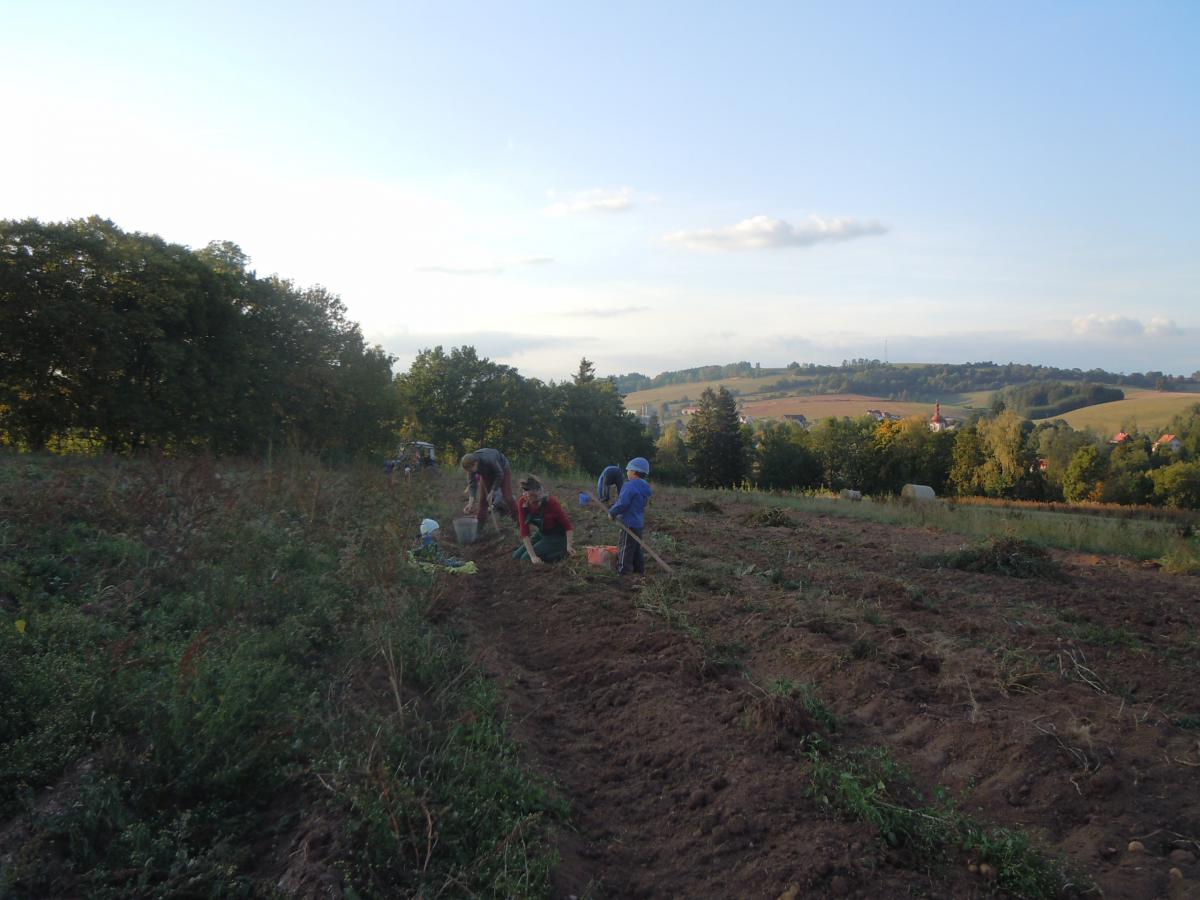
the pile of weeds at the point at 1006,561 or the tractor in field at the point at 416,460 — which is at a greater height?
the tractor in field at the point at 416,460

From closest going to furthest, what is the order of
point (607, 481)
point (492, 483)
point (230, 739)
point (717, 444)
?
point (230, 739) < point (607, 481) < point (492, 483) < point (717, 444)

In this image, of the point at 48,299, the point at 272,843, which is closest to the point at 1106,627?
the point at 272,843

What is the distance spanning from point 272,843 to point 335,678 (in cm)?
146

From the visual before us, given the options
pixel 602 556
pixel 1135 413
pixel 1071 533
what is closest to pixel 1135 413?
pixel 1135 413

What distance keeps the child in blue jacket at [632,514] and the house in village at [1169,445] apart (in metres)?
57.3

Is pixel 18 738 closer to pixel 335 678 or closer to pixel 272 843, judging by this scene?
pixel 272 843

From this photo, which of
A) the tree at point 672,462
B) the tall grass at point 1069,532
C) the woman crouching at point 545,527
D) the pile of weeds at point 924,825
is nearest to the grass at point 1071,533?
the tall grass at point 1069,532

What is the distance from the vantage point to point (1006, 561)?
383 inches

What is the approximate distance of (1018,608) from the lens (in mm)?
7645

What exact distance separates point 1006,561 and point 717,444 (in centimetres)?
4593

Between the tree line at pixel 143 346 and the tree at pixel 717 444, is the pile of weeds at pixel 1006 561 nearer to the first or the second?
the tree line at pixel 143 346

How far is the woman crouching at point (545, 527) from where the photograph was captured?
9289 millimetres

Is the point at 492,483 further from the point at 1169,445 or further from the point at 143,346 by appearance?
the point at 1169,445

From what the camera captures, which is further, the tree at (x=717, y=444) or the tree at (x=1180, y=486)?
the tree at (x=717, y=444)
